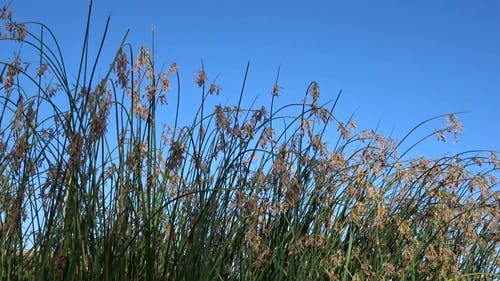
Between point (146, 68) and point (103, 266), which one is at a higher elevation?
point (146, 68)

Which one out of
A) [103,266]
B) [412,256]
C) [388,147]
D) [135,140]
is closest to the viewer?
[103,266]

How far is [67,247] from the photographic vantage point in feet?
9.18

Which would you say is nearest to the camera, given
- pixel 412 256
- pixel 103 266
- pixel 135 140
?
pixel 103 266

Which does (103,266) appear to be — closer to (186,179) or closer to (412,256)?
(186,179)

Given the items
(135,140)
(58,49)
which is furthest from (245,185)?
(58,49)

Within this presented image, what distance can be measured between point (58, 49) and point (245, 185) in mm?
967

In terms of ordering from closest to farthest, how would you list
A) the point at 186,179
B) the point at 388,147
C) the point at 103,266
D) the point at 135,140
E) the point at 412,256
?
the point at 103,266 → the point at 135,140 → the point at 186,179 → the point at 412,256 → the point at 388,147

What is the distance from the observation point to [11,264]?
312cm

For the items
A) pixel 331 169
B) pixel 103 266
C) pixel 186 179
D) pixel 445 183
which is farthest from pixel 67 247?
pixel 445 183

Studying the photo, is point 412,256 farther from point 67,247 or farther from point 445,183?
point 67,247

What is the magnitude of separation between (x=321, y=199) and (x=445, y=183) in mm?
871

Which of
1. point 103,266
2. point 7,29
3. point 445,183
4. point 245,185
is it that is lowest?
point 103,266

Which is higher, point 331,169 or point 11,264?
point 331,169

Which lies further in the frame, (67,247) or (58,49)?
(58,49)
